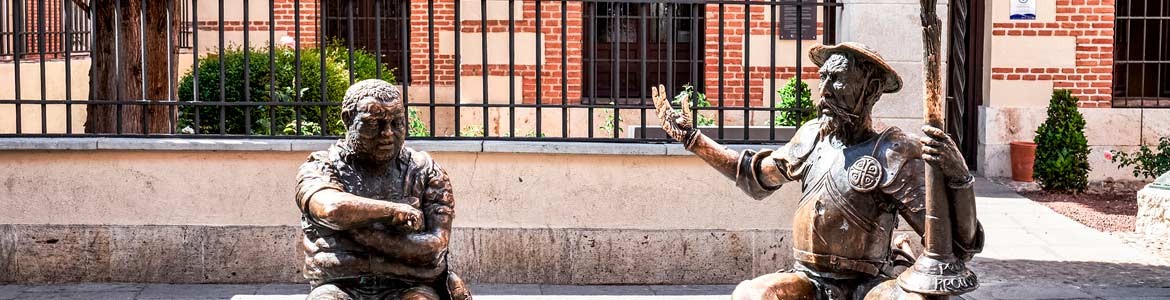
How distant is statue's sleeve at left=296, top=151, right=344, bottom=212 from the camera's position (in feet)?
16.1

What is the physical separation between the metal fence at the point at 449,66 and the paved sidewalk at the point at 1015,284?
978mm

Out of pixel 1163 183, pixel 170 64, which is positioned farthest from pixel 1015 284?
pixel 170 64

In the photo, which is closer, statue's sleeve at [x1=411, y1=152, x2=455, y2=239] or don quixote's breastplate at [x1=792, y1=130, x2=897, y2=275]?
don quixote's breastplate at [x1=792, y1=130, x2=897, y2=275]

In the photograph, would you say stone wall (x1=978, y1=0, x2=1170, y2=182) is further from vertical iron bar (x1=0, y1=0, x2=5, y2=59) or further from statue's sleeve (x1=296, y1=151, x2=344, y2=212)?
statue's sleeve (x1=296, y1=151, x2=344, y2=212)

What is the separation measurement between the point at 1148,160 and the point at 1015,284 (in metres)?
5.81

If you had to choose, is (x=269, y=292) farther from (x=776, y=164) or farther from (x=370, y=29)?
(x=370, y=29)

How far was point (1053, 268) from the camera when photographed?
9859 millimetres

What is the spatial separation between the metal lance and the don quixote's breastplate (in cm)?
29

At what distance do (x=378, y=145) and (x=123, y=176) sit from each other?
405cm

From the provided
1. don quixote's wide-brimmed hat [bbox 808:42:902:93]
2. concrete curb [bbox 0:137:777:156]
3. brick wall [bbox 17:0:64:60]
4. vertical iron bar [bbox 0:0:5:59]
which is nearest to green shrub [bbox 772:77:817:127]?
concrete curb [bbox 0:137:777:156]

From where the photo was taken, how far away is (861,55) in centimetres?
470

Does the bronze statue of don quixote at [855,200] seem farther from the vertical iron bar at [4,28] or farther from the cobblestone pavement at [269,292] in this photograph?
the vertical iron bar at [4,28]

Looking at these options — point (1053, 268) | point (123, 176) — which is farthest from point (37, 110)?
point (1053, 268)

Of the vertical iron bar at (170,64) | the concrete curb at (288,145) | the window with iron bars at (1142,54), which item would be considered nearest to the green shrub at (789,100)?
the concrete curb at (288,145)
